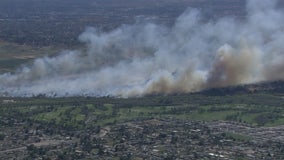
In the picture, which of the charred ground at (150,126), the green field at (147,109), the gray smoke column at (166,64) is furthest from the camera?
the gray smoke column at (166,64)

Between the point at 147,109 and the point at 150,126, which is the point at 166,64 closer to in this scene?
the point at 147,109

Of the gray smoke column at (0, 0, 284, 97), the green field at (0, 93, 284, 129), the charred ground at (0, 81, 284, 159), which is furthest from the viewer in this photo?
the gray smoke column at (0, 0, 284, 97)

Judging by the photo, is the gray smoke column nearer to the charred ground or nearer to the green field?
the charred ground

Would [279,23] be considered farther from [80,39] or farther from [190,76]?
[80,39]

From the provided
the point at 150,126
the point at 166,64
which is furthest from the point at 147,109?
the point at 166,64

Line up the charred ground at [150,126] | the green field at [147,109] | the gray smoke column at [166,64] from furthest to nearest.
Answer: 1. the gray smoke column at [166,64]
2. the green field at [147,109]
3. the charred ground at [150,126]

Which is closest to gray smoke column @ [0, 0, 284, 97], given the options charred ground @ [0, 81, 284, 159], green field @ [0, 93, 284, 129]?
charred ground @ [0, 81, 284, 159]

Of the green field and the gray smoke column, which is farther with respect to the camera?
the gray smoke column

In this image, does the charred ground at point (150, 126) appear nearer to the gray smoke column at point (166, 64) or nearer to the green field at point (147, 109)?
the green field at point (147, 109)

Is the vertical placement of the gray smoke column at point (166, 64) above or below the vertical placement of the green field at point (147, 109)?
above

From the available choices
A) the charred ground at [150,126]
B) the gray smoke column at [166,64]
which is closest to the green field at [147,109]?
the charred ground at [150,126]
